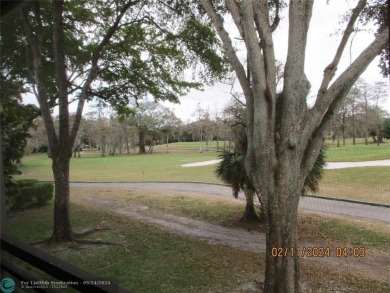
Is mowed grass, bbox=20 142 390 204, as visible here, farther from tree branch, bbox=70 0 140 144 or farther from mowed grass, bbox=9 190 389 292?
mowed grass, bbox=9 190 389 292

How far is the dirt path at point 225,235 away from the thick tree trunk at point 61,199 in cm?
146

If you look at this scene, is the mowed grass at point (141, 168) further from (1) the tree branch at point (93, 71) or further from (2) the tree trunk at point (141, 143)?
(1) the tree branch at point (93, 71)

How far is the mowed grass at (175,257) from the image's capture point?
2.57 m

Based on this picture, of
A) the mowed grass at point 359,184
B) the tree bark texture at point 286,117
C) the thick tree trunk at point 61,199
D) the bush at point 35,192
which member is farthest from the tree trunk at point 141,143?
the tree bark texture at point 286,117

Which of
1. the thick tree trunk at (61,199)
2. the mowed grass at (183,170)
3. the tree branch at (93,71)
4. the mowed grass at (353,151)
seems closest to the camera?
the thick tree trunk at (61,199)

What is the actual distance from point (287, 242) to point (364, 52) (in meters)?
1.34

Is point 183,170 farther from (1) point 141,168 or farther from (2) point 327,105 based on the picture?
(2) point 327,105

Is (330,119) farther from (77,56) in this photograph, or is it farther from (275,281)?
(77,56)

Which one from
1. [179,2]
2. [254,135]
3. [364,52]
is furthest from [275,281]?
[179,2]

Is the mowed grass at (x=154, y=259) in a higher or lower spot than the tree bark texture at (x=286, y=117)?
lower

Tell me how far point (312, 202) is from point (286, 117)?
4.65 m

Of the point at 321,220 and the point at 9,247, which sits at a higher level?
the point at 9,247

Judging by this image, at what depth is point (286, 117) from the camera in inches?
73.9

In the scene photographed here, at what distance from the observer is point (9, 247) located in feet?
4.63
